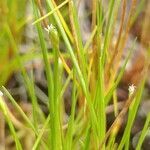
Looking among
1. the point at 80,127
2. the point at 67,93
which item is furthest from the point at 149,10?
the point at 80,127

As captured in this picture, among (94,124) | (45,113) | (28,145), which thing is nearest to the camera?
(94,124)

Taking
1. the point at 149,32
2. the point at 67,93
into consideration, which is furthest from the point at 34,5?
the point at 149,32

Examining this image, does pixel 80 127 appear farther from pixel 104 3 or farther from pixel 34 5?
pixel 104 3

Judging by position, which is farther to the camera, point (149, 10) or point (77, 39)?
point (149, 10)

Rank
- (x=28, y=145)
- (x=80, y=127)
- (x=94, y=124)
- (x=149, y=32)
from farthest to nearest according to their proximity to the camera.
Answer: (x=149, y=32) → (x=28, y=145) → (x=80, y=127) → (x=94, y=124)

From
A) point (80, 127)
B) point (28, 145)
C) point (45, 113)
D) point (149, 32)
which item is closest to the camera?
point (80, 127)

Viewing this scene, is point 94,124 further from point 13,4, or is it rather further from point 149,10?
point 149,10

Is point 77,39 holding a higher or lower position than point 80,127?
higher

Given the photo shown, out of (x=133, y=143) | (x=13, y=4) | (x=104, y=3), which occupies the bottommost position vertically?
(x=133, y=143)

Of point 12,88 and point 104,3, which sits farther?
point 104,3
